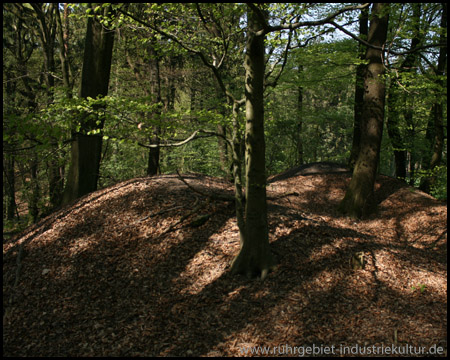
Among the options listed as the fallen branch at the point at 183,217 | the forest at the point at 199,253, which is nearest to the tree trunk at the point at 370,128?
the forest at the point at 199,253

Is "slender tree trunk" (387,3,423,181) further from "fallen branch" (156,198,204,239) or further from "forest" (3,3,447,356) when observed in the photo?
"fallen branch" (156,198,204,239)

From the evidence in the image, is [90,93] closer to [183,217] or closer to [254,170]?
[183,217]

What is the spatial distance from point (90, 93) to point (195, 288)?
5670mm

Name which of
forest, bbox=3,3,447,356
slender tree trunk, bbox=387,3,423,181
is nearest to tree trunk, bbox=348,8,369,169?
slender tree trunk, bbox=387,3,423,181

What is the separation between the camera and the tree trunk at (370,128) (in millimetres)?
8977

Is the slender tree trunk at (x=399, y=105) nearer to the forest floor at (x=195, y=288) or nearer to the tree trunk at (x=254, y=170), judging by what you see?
the forest floor at (x=195, y=288)

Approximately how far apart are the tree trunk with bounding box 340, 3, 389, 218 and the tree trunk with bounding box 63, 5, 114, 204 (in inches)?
279

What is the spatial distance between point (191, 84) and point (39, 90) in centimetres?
728

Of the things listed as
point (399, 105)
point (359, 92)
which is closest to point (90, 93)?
point (359, 92)

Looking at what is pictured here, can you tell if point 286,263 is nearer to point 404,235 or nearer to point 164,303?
point 164,303

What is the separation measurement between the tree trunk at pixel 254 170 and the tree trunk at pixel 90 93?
4.56 metres

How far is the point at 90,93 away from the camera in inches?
312

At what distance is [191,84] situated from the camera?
15.3m

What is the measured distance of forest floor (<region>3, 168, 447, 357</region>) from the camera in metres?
3.82
